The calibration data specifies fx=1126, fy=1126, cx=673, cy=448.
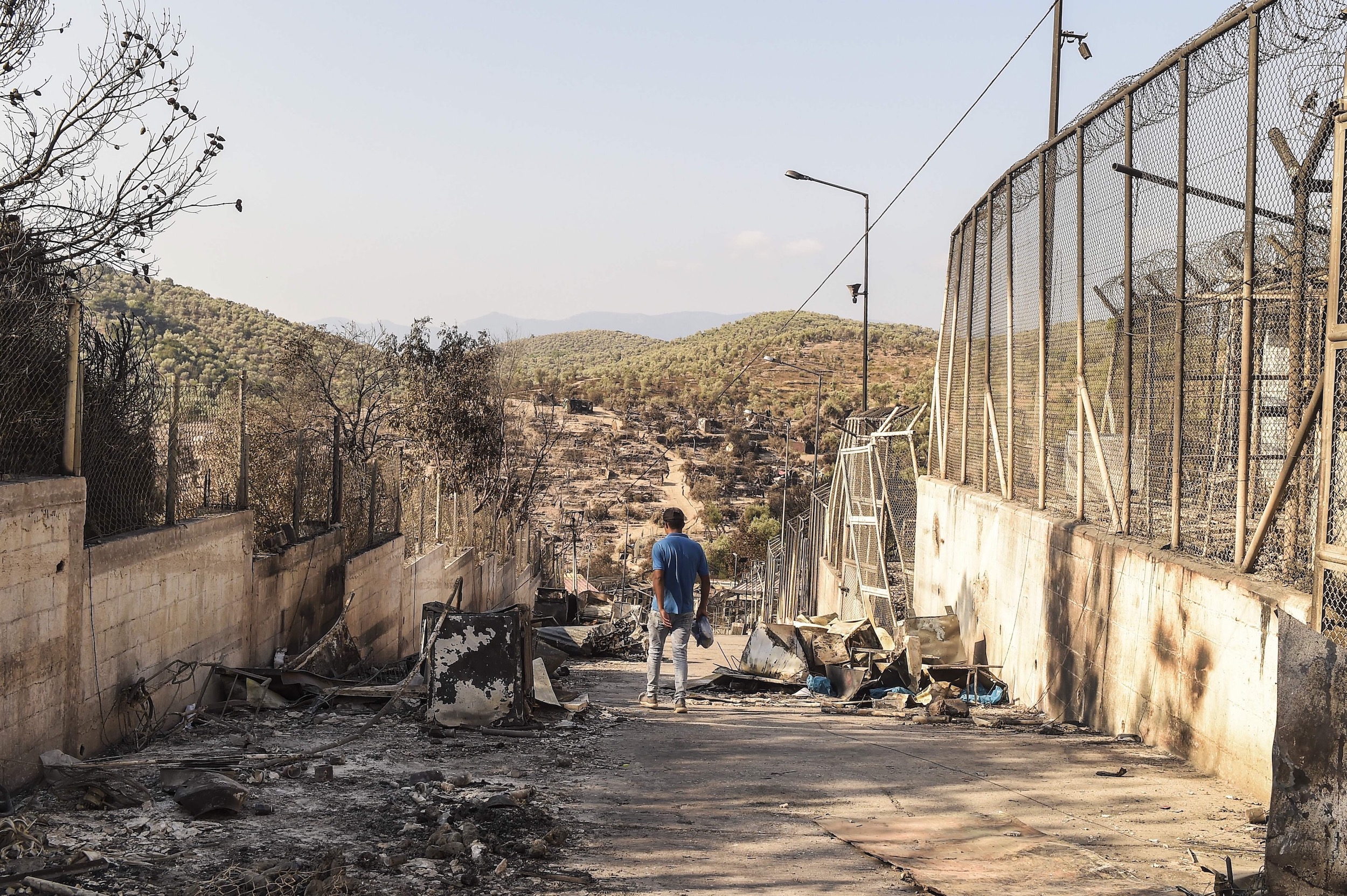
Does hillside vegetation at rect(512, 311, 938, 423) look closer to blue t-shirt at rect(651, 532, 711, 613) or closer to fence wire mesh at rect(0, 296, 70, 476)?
blue t-shirt at rect(651, 532, 711, 613)

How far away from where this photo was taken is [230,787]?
5934mm

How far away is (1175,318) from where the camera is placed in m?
8.50

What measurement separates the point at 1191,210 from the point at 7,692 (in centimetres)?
848

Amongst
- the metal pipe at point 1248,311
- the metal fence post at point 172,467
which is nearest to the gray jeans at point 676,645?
the metal fence post at point 172,467

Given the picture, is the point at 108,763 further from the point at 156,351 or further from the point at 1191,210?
the point at 156,351

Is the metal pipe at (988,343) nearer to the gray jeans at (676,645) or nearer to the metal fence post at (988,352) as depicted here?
the metal fence post at (988,352)

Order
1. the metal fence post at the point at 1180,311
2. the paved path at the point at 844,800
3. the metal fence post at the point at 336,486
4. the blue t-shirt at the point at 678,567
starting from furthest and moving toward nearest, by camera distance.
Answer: the metal fence post at the point at 336,486, the blue t-shirt at the point at 678,567, the metal fence post at the point at 1180,311, the paved path at the point at 844,800

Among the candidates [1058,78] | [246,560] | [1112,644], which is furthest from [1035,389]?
[246,560]

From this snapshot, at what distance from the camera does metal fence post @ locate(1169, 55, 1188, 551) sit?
831 cm

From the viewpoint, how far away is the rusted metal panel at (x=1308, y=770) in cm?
447

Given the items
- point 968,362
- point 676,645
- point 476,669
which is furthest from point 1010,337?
point 476,669

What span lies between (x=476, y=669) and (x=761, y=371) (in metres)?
62.7

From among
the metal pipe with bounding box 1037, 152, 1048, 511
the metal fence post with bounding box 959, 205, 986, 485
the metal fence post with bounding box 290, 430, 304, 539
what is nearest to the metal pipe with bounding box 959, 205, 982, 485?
the metal fence post with bounding box 959, 205, 986, 485

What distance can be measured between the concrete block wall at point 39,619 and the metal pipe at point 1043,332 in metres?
8.93
